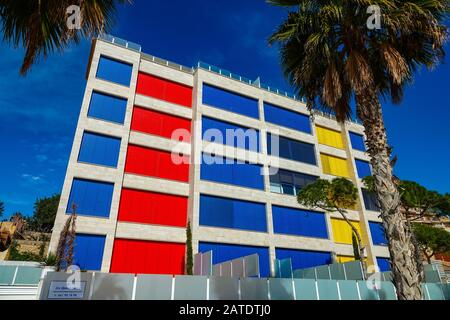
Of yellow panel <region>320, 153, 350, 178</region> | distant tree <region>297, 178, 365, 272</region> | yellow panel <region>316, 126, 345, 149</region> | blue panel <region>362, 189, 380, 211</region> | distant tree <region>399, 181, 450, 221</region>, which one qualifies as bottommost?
distant tree <region>399, 181, 450, 221</region>

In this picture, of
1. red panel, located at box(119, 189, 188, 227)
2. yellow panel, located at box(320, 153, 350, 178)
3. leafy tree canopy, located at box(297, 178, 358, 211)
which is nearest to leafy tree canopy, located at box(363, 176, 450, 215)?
leafy tree canopy, located at box(297, 178, 358, 211)

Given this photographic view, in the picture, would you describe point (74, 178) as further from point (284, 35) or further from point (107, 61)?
point (284, 35)

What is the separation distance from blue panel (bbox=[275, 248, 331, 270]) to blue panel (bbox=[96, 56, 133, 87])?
2028 centimetres

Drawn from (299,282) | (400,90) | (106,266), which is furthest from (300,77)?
(106,266)

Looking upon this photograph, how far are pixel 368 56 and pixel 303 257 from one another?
22.5 metres

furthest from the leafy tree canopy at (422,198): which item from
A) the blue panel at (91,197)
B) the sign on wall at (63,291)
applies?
the blue panel at (91,197)

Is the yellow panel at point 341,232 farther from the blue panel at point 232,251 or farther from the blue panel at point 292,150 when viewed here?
Result: the blue panel at point 232,251

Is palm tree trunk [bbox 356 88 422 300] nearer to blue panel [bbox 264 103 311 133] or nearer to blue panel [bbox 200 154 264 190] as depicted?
blue panel [bbox 200 154 264 190]

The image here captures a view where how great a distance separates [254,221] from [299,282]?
Answer: 1414cm

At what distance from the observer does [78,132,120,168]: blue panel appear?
2181 centimetres

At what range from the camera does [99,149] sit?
73.6ft

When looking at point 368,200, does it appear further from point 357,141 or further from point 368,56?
point 368,56

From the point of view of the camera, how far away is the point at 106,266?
19219mm

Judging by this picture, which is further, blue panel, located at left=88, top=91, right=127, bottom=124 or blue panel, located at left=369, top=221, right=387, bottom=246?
blue panel, located at left=369, top=221, right=387, bottom=246
